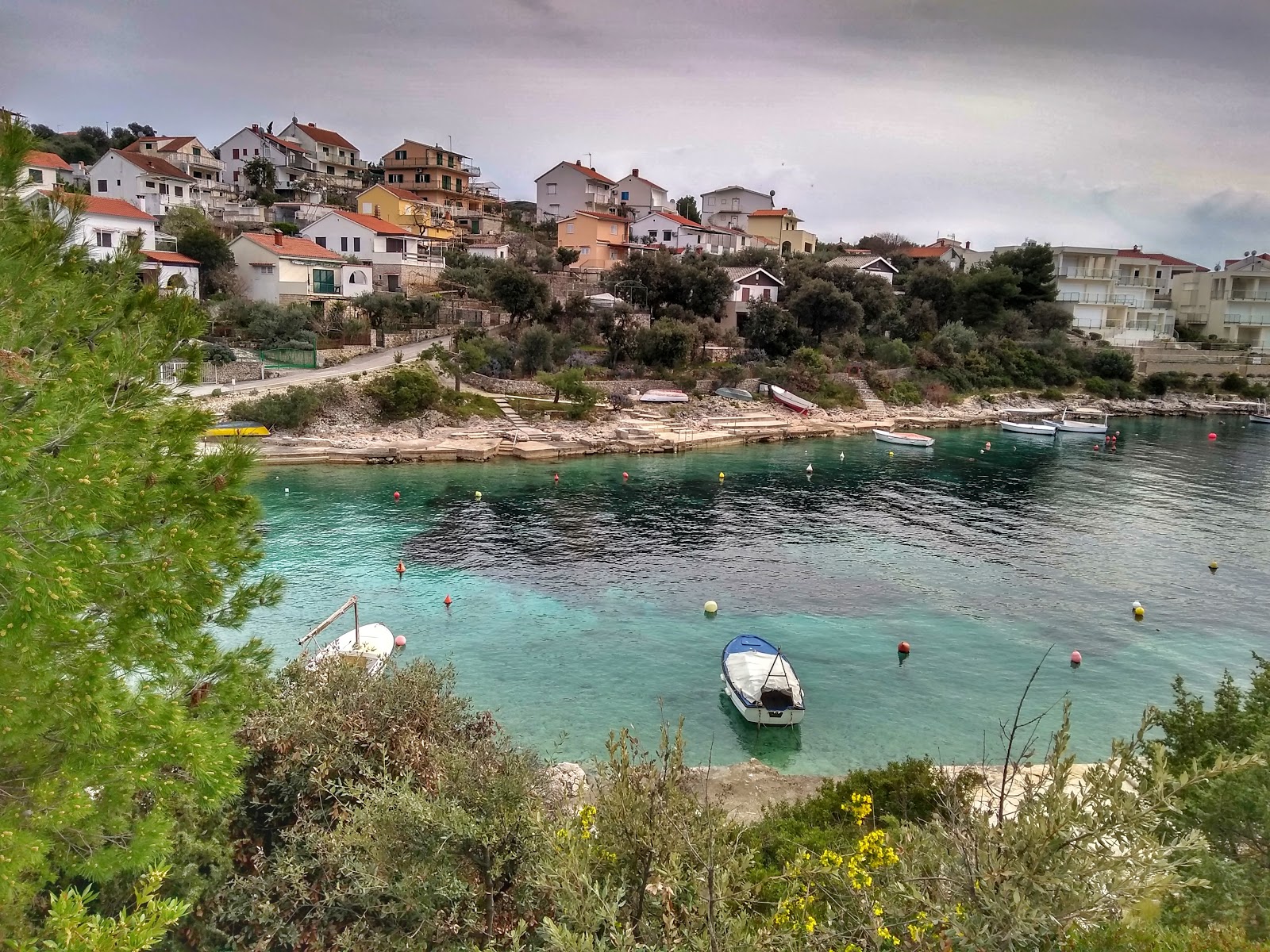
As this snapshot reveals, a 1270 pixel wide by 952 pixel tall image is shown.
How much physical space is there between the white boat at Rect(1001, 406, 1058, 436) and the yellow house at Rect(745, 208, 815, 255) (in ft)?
122

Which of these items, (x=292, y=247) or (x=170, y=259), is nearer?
(x=170, y=259)

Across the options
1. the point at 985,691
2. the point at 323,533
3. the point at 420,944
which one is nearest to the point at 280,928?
the point at 420,944

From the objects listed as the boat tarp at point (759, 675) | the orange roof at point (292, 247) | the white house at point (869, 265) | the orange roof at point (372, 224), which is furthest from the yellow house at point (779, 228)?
the boat tarp at point (759, 675)

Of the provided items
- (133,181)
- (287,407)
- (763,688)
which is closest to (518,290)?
(287,407)

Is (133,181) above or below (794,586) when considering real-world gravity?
above

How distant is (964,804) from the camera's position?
7.03m

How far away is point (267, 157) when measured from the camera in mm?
92562

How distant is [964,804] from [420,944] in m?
5.88

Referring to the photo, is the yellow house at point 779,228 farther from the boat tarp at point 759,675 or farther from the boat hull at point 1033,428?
the boat tarp at point 759,675

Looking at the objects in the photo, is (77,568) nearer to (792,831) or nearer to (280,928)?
(280,928)

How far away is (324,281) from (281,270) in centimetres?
331

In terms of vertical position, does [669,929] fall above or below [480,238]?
below

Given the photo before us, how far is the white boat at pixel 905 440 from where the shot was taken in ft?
184

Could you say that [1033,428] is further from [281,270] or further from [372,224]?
[281,270]
